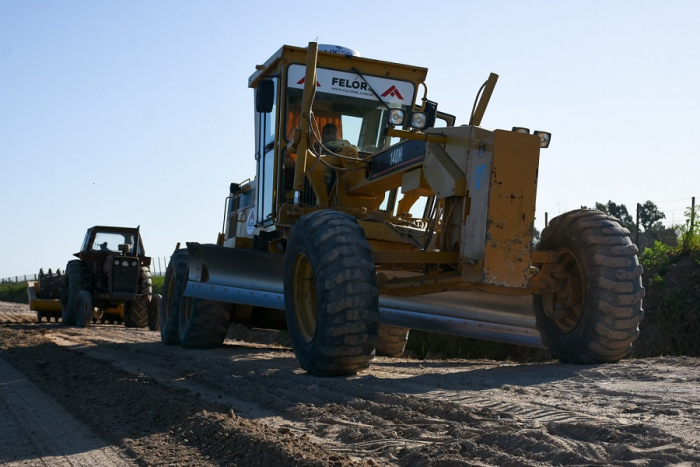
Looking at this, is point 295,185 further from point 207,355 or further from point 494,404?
point 494,404

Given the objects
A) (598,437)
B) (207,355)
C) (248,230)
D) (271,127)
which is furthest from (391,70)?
(598,437)

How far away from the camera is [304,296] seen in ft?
26.0

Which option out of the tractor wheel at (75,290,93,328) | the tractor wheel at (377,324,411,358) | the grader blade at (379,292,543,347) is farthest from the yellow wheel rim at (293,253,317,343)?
the tractor wheel at (75,290,93,328)

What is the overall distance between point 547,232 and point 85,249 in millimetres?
15129

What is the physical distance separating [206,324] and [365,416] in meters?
5.77

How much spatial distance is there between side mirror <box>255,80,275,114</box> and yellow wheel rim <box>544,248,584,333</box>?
3787 mm

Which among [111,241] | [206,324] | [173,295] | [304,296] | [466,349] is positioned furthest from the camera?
[111,241]

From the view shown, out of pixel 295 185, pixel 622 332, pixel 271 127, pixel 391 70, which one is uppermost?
pixel 391 70

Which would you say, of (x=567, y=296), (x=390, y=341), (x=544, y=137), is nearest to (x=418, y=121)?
(x=544, y=137)

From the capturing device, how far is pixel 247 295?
9.78 meters

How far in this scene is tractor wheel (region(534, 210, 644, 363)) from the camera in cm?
706

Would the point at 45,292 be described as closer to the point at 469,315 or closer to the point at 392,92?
the point at 392,92

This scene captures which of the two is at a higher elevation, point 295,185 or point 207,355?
point 295,185

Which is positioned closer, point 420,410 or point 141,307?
point 420,410
